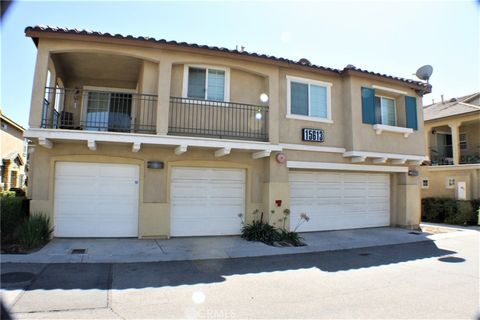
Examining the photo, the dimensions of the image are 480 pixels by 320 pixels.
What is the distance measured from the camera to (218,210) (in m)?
10.8

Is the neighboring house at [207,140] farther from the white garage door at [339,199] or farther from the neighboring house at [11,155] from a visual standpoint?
the neighboring house at [11,155]

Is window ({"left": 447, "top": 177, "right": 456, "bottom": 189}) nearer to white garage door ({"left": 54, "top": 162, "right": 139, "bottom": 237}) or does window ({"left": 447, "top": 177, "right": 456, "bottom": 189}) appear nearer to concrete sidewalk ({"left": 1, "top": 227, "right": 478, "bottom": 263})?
concrete sidewalk ({"left": 1, "top": 227, "right": 478, "bottom": 263})

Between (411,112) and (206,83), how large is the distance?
8.52 meters

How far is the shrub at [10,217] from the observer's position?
8.54m

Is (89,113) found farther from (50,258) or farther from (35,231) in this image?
(50,258)

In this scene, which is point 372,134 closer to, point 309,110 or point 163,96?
point 309,110

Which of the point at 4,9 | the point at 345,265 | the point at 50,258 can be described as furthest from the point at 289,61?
the point at 4,9

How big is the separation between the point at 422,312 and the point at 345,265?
2.92m

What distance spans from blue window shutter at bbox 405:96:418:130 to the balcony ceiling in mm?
10399

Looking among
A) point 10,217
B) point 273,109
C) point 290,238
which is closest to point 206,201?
point 290,238

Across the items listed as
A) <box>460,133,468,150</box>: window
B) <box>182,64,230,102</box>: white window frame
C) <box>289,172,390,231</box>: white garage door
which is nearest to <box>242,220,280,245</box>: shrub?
<box>289,172,390,231</box>: white garage door

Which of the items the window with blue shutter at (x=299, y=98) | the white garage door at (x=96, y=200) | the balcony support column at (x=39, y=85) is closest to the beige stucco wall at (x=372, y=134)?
the window with blue shutter at (x=299, y=98)

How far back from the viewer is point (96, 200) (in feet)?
32.1
